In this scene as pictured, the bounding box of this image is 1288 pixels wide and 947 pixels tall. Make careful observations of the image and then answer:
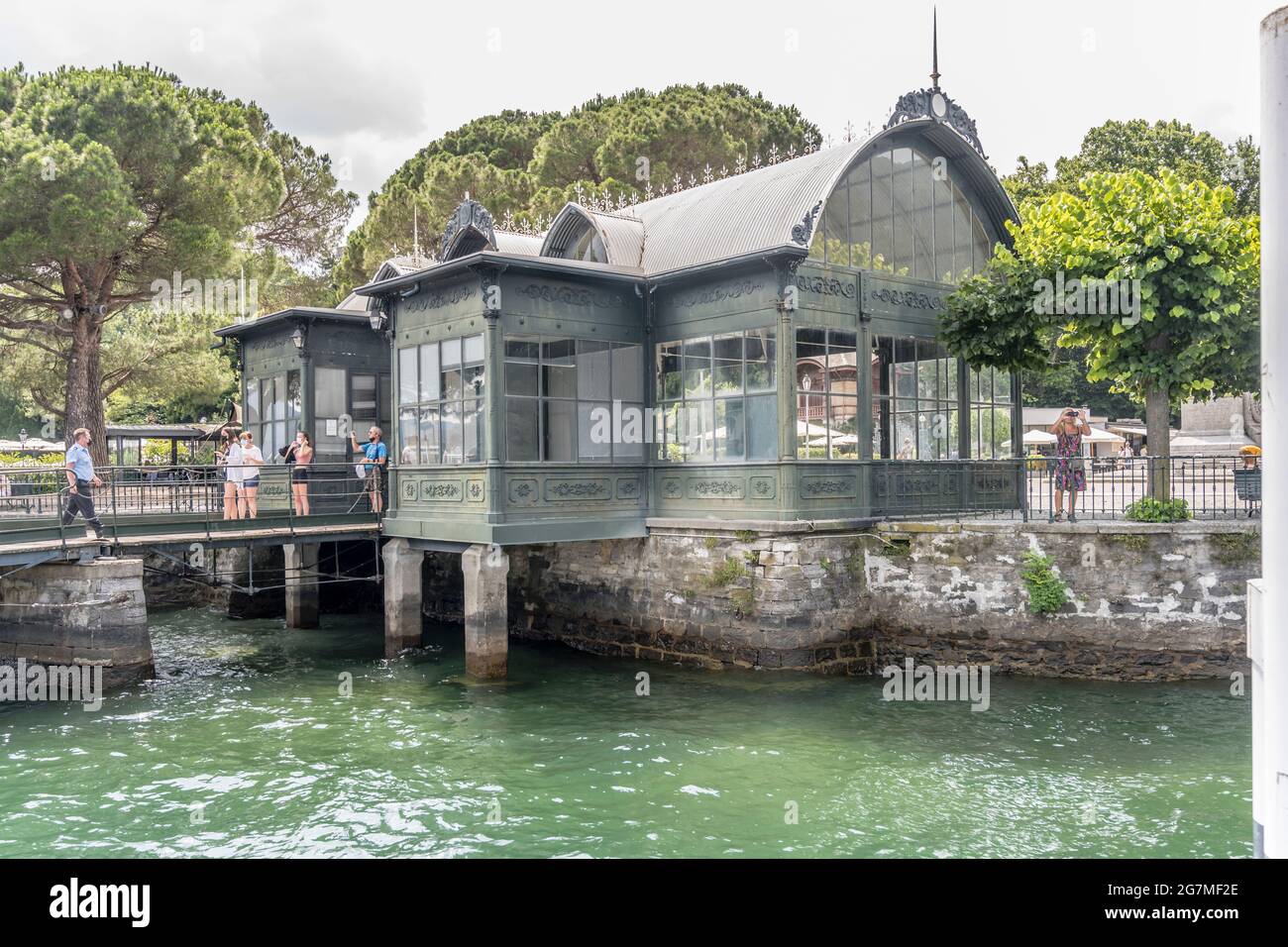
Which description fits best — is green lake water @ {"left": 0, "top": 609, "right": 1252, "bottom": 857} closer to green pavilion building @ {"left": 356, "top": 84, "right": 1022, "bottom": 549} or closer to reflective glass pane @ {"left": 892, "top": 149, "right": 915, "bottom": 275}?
green pavilion building @ {"left": 356, "top": 84, "right": 1022, "bottom": 549}

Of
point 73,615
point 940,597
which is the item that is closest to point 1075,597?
point 940,597

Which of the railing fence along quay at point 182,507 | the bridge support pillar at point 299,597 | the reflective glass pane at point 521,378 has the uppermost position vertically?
the reflective glass pane at point 521,378

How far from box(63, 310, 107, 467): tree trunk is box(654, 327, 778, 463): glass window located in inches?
658

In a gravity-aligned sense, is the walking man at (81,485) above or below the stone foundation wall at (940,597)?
above

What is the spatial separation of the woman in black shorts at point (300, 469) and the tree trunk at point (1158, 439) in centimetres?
1394

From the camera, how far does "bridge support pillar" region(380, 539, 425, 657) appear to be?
1788 cm

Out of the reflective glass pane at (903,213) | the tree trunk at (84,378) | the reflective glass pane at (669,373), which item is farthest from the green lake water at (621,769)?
the tree trunk at (84,378)

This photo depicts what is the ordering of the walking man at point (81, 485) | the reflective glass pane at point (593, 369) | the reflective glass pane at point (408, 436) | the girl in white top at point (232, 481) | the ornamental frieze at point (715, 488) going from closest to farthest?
the walking man at point (81, 485) < the ornamental frieze at point (715, 488) < the reflective glass pane at point (593, 369) < the reflective glass pane at point (408, 436) < the girl in white top at point (232, 481)

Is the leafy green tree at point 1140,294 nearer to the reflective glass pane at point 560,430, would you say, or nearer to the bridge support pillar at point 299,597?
the reflective glass pane at point 560,430

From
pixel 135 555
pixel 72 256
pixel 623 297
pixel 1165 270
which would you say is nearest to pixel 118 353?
pixel 72 256

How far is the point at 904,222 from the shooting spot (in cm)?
1780

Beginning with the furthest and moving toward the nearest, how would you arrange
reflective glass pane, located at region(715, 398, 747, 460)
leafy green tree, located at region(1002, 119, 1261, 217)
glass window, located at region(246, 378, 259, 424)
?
leafy green tree, located at region(1002, 119, 1261, 217), glass window, located at region(246, 378, 259, 424), reflective glass pane, located at region(715, 398, 747, 460)

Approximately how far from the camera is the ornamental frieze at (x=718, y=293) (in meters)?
16.2

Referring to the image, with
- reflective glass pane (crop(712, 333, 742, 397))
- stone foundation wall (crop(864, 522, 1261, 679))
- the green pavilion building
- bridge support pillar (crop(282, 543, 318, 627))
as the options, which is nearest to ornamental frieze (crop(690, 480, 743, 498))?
the green pavilion building
